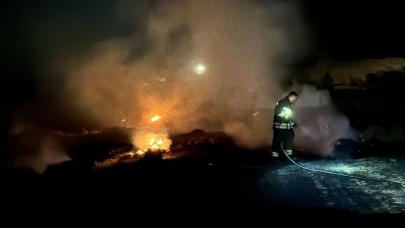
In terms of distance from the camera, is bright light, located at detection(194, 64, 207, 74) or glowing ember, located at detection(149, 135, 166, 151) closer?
glowing ember, located at detection(149, 135, 166, 151)

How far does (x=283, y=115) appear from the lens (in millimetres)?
7980

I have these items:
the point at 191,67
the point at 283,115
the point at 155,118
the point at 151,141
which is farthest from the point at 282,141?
the point at 191,67

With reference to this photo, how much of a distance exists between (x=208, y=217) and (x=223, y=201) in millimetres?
663

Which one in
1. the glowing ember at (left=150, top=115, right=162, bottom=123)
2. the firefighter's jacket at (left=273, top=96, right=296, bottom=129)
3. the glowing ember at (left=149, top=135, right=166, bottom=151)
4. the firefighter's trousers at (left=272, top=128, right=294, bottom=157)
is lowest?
the firefighter's trousers at (left=272, top=128, right=294, bottom=157)

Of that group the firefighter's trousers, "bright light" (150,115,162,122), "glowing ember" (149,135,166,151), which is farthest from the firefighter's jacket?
"bright light" (150,115,162,122)

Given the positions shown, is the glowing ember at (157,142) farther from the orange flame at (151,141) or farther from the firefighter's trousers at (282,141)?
the firefighter's trousers at (282,141)

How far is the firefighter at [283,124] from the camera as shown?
7941 millimetres

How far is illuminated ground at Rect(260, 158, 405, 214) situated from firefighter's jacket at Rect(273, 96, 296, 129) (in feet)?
2.83

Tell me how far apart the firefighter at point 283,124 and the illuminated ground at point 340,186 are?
429 mm

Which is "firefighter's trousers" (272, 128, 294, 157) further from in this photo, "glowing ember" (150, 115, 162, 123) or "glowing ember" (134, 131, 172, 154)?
"glowing ember" (150, 115, 162, 123)

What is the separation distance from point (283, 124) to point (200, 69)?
6.72m

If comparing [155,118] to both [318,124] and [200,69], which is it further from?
[318,124]

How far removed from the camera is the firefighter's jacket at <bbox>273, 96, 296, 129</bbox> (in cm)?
792

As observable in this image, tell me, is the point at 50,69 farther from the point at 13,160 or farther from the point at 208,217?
the point at 208,217
